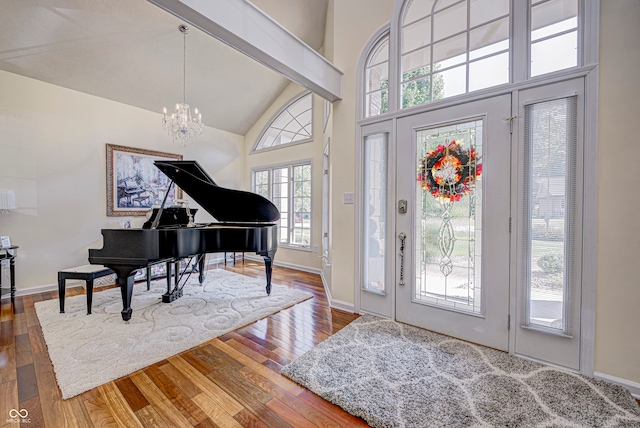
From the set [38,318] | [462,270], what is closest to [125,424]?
[38,318]

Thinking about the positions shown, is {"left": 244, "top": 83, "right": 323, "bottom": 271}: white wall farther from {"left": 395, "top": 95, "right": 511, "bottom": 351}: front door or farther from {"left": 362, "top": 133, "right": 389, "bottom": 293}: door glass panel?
{"left": 395, "top": 95, "right": 511, "bottom": 351}: front door

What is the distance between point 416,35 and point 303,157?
278cm

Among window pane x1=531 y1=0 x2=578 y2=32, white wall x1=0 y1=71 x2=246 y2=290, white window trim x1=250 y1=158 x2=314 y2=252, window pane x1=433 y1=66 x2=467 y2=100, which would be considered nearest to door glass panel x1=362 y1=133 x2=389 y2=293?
window pane x1=433 y1=66 x2=467 y2=100

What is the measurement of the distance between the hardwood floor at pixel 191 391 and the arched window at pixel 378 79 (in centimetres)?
238

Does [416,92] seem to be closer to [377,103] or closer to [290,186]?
[377,103]

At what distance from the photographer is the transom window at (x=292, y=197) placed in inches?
194

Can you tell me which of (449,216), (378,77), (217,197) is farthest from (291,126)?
(449,216)

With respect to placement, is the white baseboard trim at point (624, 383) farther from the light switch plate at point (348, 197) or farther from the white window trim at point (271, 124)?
the white window trim at point (271, 124)

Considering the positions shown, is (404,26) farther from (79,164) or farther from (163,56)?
(79,164)

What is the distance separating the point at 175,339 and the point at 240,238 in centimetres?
123

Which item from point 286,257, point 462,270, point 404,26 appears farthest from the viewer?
point 286,257

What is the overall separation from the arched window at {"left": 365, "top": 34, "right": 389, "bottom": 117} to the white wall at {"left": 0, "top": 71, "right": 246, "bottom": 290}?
13.3 ft

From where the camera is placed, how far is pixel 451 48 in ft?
7.52

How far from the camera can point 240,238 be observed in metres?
3.11
